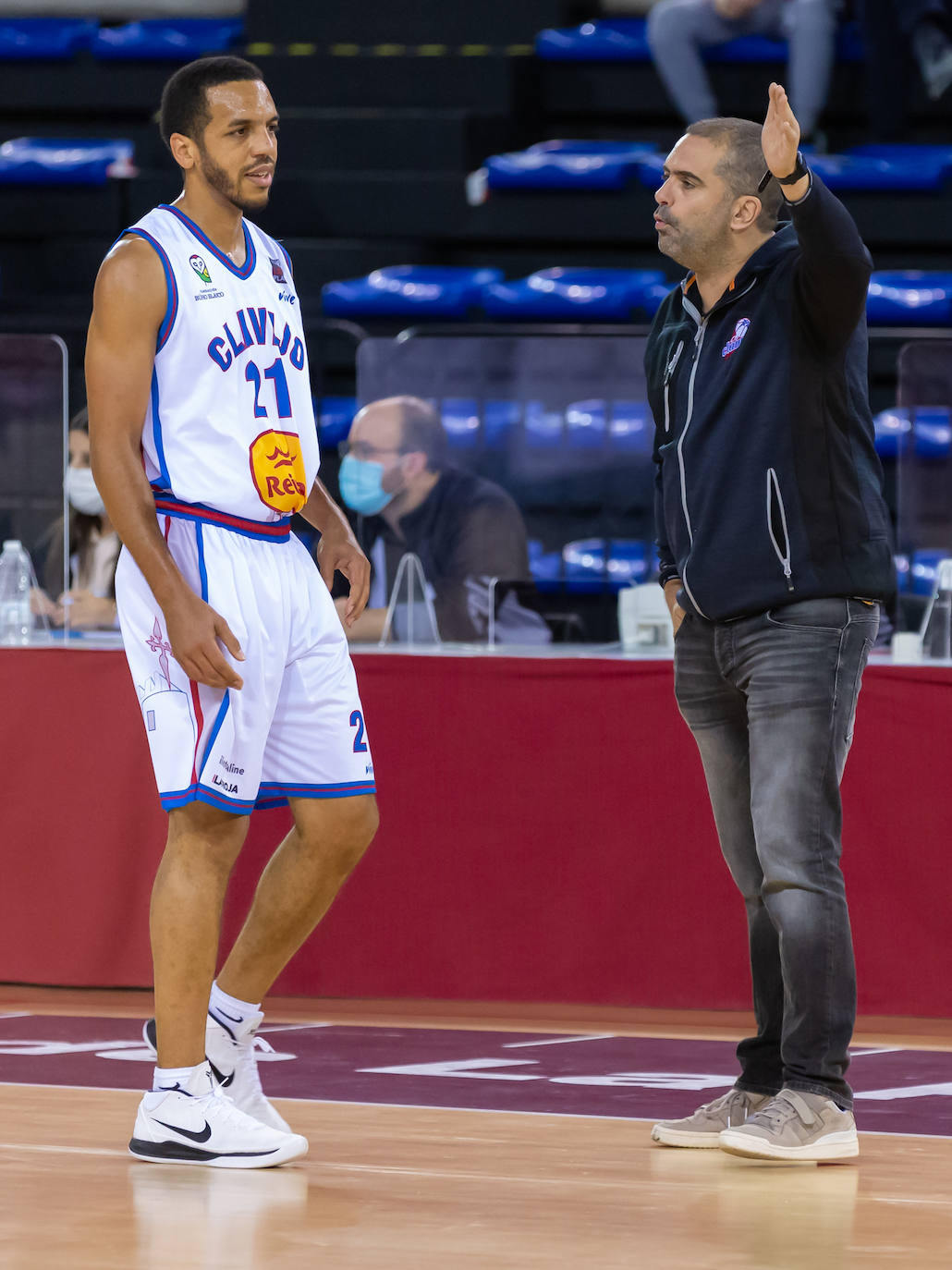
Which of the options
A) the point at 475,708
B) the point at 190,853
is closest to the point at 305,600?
the point at 190,853

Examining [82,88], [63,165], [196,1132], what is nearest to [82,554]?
[196,1132]

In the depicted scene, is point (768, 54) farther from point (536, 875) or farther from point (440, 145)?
point (536, 875)

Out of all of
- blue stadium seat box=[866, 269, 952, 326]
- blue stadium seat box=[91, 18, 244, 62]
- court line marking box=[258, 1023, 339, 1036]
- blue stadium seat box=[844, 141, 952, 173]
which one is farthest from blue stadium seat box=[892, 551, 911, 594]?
blue stadium seat box=[91, 18, 244, 62]

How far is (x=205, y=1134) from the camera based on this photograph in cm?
312

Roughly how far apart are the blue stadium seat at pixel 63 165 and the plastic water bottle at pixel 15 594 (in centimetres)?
453

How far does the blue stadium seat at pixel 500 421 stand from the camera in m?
5.89

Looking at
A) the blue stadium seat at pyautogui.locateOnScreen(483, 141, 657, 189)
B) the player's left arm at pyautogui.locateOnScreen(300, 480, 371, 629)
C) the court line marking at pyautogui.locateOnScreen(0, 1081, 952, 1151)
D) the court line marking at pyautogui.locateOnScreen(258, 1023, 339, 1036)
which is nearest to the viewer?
the court line marking at pyautogui.locateOnScreen(0, 1081, 952, 1151)

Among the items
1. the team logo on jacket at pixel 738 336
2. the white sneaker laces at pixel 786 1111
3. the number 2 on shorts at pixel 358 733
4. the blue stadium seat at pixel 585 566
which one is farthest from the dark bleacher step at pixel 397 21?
the white sneaker laces at pixel 786 1111

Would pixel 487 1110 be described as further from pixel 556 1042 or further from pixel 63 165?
pixel 63 165

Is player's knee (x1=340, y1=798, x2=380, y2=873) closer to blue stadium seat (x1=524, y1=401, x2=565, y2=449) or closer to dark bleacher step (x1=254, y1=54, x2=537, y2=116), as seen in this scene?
blue stadium seat (x1=524, y1=401, x2=565, y2=449)

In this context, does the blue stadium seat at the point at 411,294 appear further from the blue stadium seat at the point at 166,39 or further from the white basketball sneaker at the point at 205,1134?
the white basketball sneaker at the point at 205,1134

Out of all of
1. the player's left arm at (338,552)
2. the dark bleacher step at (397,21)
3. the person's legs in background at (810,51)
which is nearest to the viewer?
the player's left arm at (338,552)

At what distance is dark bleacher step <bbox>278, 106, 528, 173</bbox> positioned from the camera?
9.70 metres

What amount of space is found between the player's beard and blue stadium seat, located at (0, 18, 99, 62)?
306 inches
